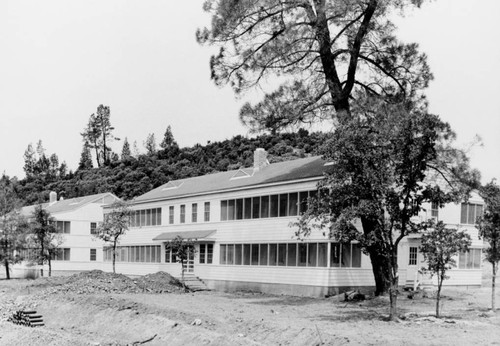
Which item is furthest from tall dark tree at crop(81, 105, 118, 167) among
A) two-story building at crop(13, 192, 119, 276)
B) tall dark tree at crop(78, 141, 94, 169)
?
two-story building at crop(13, 192, 119, 276)

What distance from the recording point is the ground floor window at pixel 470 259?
37.0 meters

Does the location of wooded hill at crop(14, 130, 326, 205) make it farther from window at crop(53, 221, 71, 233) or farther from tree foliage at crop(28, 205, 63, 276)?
tree foliage at crop(28, 205, 63, 276)

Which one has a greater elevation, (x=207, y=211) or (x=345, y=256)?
(x=207, y=211)

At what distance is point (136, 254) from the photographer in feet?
157

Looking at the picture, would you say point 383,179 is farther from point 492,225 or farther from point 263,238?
point 263,238

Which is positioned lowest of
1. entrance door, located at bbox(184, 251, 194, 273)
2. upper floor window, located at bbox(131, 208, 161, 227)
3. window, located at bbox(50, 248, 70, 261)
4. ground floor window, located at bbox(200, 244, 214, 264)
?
window, located at bbox(50, 248, 70, 261)

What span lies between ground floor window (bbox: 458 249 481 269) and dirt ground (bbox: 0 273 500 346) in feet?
6.60

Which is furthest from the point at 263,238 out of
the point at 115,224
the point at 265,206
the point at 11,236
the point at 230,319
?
the point at 11,236

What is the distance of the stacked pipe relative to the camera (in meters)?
27.0

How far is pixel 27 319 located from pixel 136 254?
2076 centimetres

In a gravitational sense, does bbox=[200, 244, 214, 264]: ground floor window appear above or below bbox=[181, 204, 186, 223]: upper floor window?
below

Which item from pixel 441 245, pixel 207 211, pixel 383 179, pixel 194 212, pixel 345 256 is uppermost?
pixel 383 179

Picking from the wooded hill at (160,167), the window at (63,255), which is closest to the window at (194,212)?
the window at (63,255)

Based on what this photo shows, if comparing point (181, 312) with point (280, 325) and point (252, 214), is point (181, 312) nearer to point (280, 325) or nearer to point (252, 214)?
point (280, 325)
